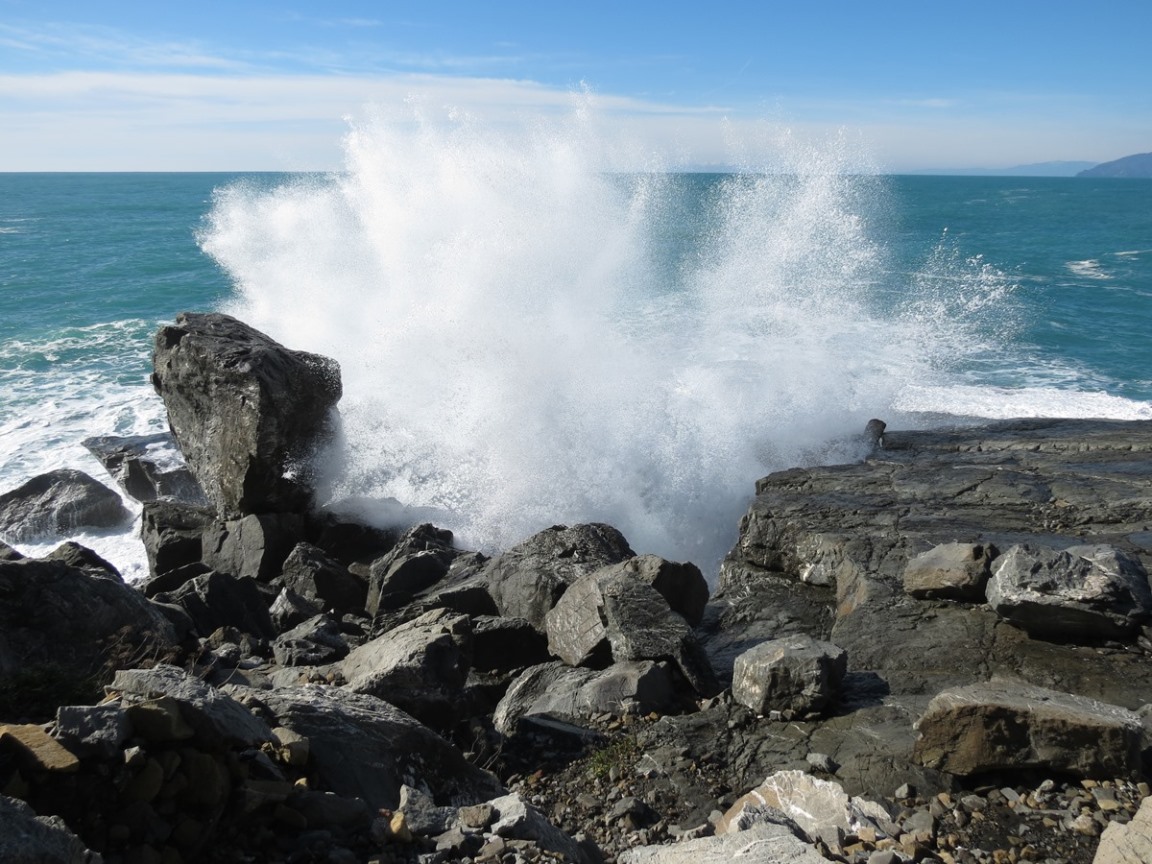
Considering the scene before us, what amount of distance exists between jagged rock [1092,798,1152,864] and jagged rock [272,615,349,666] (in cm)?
565

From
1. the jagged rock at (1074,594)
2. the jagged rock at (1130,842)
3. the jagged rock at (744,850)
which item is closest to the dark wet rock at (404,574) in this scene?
the jagged rock at (1074,594)

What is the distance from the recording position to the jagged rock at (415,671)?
20.5 feet

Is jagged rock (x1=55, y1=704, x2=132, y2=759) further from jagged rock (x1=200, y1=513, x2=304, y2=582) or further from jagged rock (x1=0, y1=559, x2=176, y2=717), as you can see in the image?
jagged rock (x1=200, y1=513, x2=304, y2=582)

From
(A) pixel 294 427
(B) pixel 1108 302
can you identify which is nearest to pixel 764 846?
(A) pixel 294 427

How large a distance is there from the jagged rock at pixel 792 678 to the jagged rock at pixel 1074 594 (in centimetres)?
145

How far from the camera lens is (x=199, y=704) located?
427cm

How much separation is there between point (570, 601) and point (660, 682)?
1432 millimetres

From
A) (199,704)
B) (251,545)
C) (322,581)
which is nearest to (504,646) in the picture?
(322,581)

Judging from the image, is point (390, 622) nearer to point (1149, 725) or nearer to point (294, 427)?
point (294, 427)

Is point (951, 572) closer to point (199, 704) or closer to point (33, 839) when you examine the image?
point (199, 704)

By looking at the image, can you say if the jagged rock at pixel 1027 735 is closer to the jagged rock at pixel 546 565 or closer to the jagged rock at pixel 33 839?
the jagged rock at pixel 546 565

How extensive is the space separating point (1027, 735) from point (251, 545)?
893cm

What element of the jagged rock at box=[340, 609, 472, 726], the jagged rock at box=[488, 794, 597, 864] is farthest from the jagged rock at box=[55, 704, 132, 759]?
the jagged rock at box=[340, 609, 472, 726]

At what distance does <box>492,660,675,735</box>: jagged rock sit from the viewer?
258 inches
